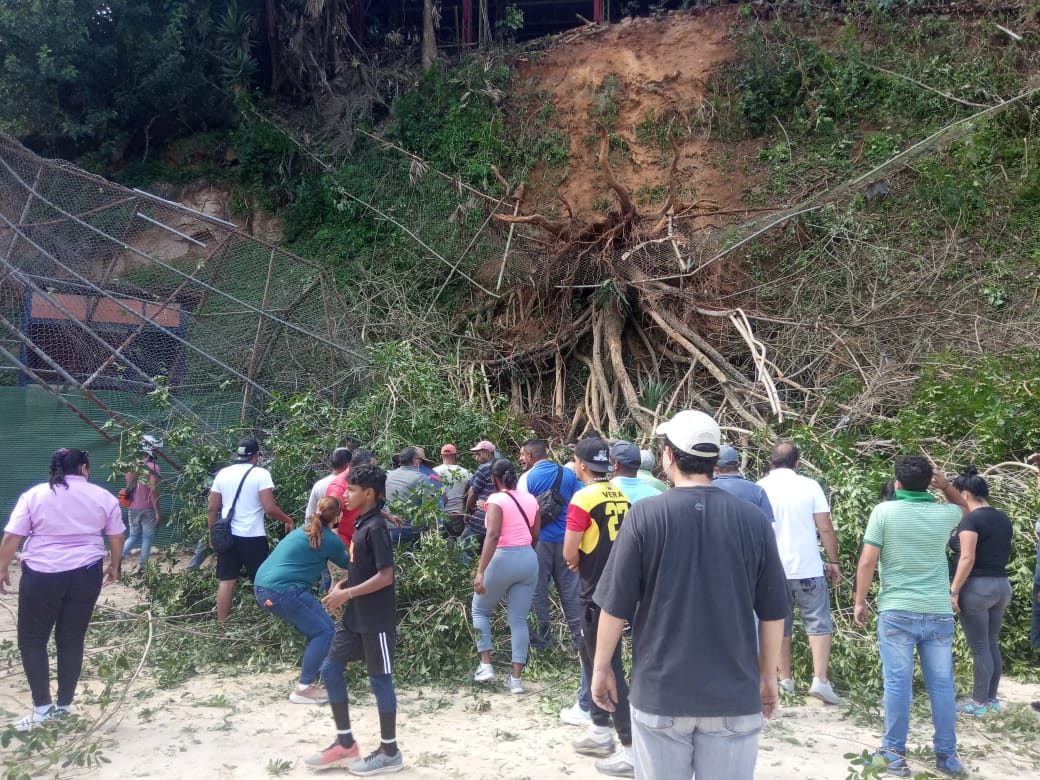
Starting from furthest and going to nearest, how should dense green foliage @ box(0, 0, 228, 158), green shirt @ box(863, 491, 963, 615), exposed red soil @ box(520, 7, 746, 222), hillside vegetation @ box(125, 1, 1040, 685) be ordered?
1. exposed red soil @ box(520, 7, 746, 222)
2. dense green foliage @ box(0, 0, 228, 158)
3. hillside vegetation @ box(125, 1, 1040, 685)
4. green shirt @ box(863, 491, 963, 615)

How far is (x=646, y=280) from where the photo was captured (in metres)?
11.0

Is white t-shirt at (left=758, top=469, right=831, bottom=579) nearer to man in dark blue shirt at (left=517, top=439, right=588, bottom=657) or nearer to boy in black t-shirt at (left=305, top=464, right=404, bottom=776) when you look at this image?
man in dark blue shirt at (left=517, top=439, right=588, bottom=657)

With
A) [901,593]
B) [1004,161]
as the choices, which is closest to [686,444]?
[901,593]

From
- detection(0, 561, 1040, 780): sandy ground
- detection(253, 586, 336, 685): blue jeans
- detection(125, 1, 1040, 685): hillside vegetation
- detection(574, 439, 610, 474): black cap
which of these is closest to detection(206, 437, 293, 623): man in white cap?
detection(0, 561, 1040, 780): sandy ground

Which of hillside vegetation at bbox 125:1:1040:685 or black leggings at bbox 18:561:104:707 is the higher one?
hillside vegetation at bbox 125:1:1040:685

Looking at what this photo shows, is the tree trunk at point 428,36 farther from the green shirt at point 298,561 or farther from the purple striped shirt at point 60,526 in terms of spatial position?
the green shirt at point 298,561

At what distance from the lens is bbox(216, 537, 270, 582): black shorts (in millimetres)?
6191

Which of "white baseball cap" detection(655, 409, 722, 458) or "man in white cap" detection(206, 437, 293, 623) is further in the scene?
"man in white cap" detection(206, 437, 293, 623)

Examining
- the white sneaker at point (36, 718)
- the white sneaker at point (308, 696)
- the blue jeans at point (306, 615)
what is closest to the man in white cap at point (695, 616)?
the blue jeans at point (306, 615)

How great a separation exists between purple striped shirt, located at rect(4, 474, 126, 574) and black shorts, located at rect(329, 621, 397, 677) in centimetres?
161

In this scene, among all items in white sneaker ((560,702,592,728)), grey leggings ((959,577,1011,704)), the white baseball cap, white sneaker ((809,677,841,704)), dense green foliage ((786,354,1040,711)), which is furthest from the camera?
dense green foliage ((786,354,1040,711))

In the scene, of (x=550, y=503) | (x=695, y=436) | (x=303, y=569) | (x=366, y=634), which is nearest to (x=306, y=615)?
(x=303, y=569)

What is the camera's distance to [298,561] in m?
4.66

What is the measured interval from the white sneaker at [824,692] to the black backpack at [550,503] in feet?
6.25
